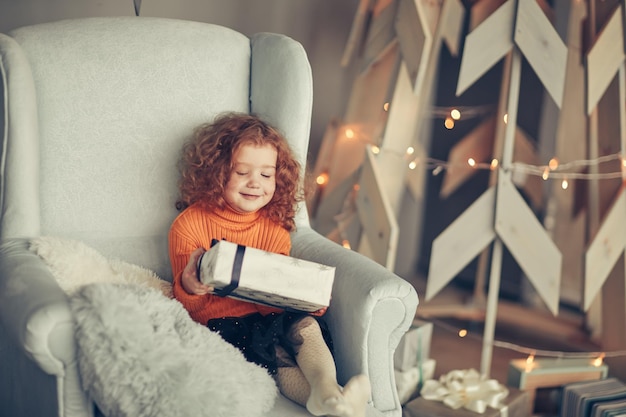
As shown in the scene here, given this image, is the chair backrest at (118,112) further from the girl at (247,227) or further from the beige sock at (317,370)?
the beige sock at (317,370)

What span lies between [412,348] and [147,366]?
0.99 meters

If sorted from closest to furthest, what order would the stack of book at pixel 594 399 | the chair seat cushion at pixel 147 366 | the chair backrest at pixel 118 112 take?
the chair seat cushion at pixel 147 366 < the chair backrest at pixel 118 112 < the stack of book at pixel 594 399

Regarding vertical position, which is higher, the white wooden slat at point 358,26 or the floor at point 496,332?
the white wooden slat at point 358,26

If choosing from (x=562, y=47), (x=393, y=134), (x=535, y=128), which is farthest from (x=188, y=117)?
(x=535, y=128)

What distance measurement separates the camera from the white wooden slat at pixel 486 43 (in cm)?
197

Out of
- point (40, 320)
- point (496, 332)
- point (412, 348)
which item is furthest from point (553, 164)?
point (40, 320)

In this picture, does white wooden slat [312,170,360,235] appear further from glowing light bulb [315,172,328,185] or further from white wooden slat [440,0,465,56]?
white wooden slat [440,0,465,56]

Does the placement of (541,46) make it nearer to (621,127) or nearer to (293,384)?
(621,127)

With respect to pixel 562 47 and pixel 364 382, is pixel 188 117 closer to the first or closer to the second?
pixel 364 382

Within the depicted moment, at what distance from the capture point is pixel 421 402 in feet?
5.90

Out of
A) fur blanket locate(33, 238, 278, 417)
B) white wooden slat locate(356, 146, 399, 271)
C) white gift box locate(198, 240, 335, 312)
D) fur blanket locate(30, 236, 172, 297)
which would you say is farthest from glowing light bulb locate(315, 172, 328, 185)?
fur blanket locate(33, 238, 278, 417)

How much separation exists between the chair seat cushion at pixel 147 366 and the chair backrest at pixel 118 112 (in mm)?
455

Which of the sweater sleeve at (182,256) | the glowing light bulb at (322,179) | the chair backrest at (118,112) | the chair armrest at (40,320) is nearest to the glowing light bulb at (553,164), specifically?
the glowing light bulb at (322,179)

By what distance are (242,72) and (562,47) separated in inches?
36.2
